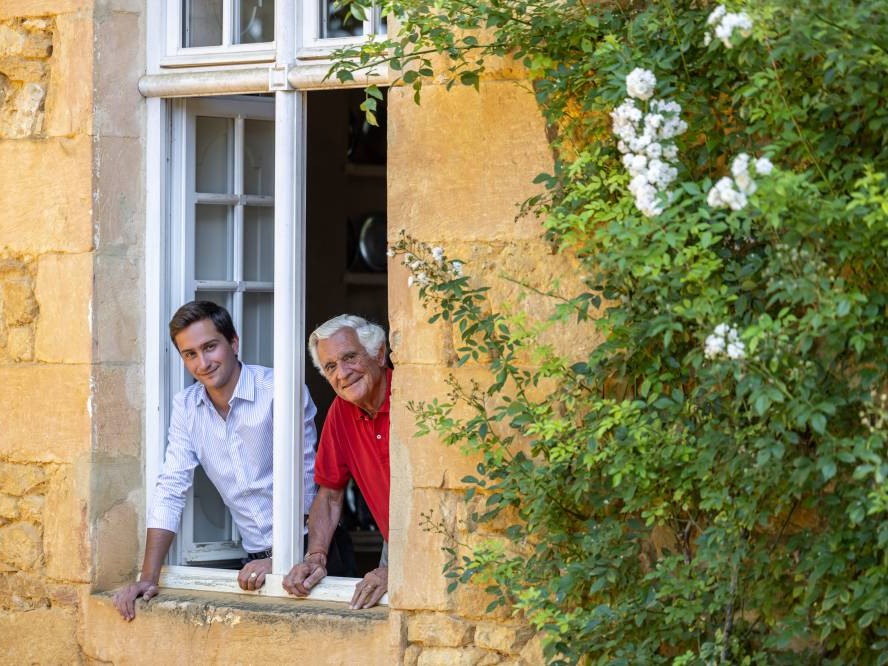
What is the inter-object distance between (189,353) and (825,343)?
2.25 metres

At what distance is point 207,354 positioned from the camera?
4840mm

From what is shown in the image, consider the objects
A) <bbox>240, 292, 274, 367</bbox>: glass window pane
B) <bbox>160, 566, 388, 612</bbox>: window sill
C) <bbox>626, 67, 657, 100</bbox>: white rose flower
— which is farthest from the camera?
<bbox>240, 292, 274, 367</bbox>: glass window pane

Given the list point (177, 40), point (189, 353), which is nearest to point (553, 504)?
point (189, 353)

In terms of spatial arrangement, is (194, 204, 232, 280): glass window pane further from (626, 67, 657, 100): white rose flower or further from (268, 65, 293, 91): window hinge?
A: (626, 67, 657, 100): white rose flower

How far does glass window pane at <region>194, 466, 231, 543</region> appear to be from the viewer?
16.9 ft

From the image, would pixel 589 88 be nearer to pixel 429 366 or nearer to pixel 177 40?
pixel 429 366

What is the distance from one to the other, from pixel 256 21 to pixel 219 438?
1.42m

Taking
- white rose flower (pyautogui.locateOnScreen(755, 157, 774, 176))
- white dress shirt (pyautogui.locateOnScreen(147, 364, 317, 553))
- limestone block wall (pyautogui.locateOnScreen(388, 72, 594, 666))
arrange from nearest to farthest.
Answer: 1. white rose flower (pyautogui.locateOnScreen(755, 157, 774, 176))
2. limestone block wall (pyautogui.locateOnScreen(388, 72, 594, 666))
3. white dress shirt (pyautogui.locateOnScreen(147, 364, 317, 553))

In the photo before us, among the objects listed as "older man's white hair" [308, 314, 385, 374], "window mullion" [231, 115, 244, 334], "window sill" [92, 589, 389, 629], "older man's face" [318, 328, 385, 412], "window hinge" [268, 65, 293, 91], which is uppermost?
"window hinge" [268, 65, 293, 91]

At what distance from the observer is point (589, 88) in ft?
12.9

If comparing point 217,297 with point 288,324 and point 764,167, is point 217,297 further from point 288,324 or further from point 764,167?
point 764,167

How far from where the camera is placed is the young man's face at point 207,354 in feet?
15.8

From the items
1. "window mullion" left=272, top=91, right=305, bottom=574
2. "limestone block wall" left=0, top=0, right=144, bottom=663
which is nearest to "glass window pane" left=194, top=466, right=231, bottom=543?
"limestone block wall" left=0, top=0, right=144, bottom=663

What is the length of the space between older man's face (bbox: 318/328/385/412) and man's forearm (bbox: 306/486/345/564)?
328 millimetres
